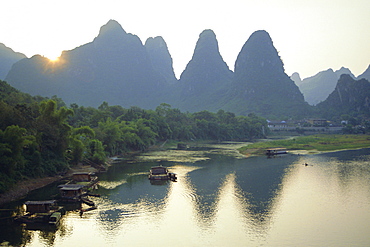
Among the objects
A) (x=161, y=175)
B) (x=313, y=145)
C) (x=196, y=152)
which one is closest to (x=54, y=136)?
(x=161, y=175)

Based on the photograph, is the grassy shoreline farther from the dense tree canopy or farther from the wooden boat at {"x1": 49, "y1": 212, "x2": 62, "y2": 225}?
the wooden boat at {"x1": 49, "y1": 212, "x2": 62, "y2": 225}

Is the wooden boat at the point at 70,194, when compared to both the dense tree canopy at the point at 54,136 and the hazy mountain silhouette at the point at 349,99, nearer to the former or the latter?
the dense tree canopy at the point at 54,136

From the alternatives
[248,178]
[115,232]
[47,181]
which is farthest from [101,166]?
[115,232]

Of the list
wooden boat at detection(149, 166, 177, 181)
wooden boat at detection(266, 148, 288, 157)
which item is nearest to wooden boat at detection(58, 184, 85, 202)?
wooden boat at detection(149, 166, 177, 181)

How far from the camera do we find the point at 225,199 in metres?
33.3

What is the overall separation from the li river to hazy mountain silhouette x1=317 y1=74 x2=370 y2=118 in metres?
152

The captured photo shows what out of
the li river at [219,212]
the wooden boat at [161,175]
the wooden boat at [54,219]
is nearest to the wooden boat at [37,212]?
the wooden boat at [54,219]

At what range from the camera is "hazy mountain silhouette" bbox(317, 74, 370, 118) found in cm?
18212

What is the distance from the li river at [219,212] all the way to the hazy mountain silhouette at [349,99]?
499ft

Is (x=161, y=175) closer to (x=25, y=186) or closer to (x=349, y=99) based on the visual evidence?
(x=25, y=186)

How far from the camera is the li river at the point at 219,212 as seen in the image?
23.5 metres

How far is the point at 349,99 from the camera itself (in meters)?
192

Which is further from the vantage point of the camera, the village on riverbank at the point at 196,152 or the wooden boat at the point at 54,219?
the village on riverbank at the point at 196,152

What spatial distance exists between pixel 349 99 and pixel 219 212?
190167 millimetres
